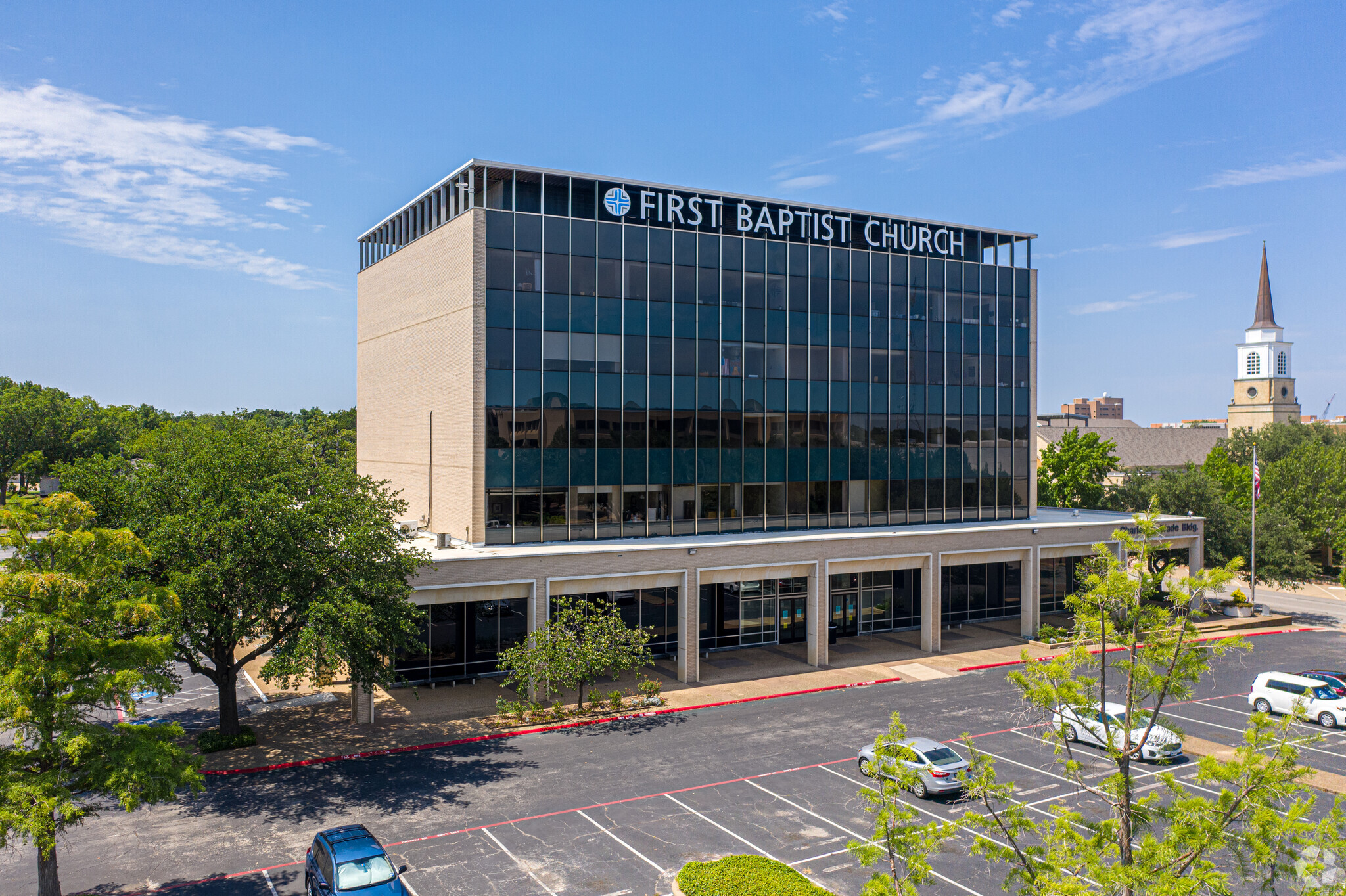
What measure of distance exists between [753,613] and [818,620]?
5966mm

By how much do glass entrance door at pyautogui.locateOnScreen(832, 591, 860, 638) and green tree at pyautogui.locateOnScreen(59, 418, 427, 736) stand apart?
2826cm

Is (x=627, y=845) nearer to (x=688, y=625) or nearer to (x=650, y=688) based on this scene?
(x=650, y=688)

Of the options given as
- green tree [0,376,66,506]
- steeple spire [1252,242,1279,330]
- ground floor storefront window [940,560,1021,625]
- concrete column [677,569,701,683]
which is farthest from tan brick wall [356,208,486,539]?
steeple spire [1252,242,1279,330]

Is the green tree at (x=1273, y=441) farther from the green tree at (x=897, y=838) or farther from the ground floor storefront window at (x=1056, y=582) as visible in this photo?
the green tree at (x=897, y=838)

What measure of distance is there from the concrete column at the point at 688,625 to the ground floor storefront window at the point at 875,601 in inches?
535

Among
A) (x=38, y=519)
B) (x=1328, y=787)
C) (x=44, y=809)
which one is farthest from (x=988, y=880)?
(x=38, y=519)

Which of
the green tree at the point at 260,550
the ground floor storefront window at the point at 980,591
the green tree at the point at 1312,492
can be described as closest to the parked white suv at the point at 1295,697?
the ground floor storefront window at the point at 980,591

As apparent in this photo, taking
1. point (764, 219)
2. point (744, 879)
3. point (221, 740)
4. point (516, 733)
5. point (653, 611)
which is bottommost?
point (516, 733)

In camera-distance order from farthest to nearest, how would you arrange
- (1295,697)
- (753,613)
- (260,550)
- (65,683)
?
1. (753,613)
2. (1295,697)
3. (260,550)
4. (65,683)

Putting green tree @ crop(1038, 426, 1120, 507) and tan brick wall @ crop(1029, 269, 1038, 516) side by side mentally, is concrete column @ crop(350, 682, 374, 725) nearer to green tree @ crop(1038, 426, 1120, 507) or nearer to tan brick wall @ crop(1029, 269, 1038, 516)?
tan brick wall @ crop(1029, 269, 1038, 516)

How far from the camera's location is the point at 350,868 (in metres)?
20.3

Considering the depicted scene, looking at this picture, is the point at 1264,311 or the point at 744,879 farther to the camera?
the point at 1264,311

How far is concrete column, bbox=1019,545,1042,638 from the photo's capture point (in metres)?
51.6

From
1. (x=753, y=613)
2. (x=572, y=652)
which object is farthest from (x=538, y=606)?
(x=753, y=613)
